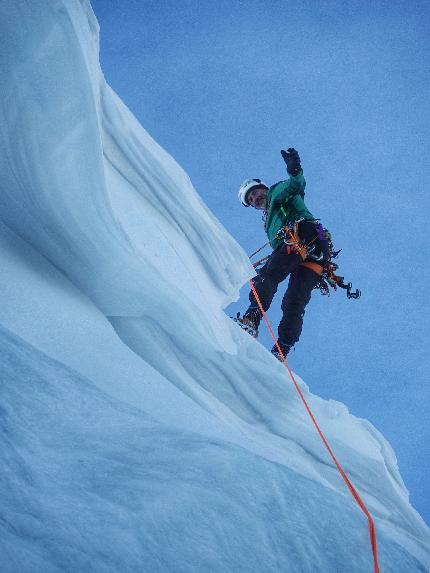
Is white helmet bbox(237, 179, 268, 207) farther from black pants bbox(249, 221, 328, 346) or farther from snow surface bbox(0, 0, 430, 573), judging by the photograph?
snow surface bbox(0, 0, 430, 573)

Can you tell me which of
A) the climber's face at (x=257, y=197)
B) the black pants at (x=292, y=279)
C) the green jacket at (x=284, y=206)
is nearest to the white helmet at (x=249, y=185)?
the climber's face at (x=257, y=197)

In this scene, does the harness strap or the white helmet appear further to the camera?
the white helmet

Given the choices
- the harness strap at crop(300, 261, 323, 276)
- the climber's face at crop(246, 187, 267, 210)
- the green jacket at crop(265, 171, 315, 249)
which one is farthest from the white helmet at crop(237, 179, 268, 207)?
the harness strap at crop(300, 261, 323, 276)

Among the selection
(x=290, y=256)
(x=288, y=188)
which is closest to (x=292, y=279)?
(x=290, y=256)

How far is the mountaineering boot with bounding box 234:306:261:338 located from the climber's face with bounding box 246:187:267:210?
1590 millimetres

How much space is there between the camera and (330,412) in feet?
9.66

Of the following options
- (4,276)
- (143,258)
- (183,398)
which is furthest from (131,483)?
(143,258)

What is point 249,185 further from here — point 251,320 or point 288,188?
point 251,320

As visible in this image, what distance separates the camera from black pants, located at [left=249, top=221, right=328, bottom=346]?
430 centimetres

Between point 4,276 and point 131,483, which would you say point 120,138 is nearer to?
point 4,276

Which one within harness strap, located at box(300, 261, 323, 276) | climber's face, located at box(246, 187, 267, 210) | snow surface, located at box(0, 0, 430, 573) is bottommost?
snow surface, located at box(0, 0, 430, 573)

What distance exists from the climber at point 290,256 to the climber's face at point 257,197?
31 centimetres

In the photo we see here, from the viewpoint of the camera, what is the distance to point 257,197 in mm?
5332

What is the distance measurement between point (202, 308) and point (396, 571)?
150cm
